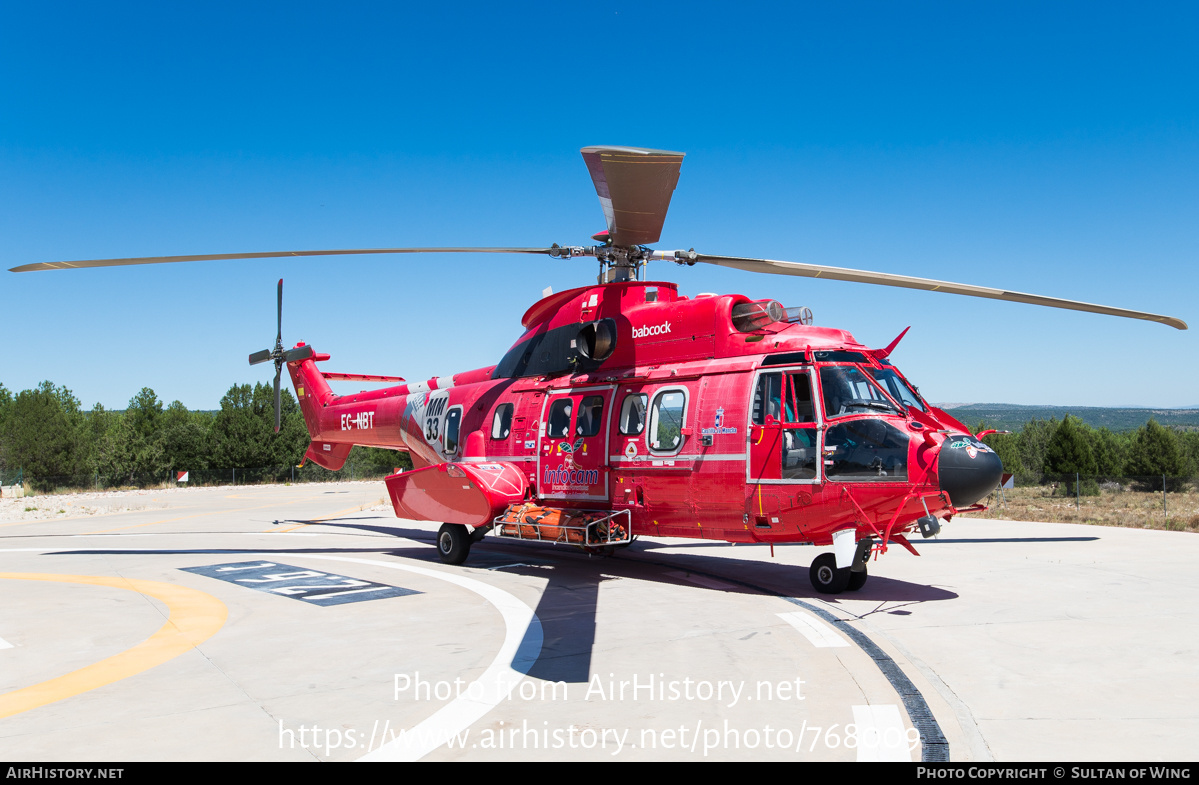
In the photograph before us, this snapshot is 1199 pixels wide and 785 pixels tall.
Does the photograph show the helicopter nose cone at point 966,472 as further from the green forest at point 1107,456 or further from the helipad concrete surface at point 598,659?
the green forest at point 1107,456

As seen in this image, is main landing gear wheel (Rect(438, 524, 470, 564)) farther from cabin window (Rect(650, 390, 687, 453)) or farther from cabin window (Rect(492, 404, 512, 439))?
cabin window (Rect(650, 390, 687, 453))

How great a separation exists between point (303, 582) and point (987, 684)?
9.10 metres

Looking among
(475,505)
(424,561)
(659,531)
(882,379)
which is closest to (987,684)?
(882,379)

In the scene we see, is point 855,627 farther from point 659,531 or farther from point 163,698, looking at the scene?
point 163,698

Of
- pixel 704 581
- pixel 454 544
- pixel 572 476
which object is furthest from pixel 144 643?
pixel 704 581

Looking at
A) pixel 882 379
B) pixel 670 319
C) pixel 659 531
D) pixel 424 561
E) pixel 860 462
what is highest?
pixel 670 319

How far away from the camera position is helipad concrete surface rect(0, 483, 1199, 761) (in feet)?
15.9

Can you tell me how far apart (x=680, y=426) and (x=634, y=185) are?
3.83 metres

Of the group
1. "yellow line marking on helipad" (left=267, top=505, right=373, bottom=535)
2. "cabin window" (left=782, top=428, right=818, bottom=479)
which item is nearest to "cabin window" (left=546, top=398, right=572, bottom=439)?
"cabin window" (left=782, top=428, right=818, bottom=479)

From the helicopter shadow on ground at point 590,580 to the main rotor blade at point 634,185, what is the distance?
16.0ft

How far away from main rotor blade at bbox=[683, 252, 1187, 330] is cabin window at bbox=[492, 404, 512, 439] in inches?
190

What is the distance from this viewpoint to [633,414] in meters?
11.7

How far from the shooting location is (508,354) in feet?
47.9

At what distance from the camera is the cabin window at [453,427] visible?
15031 millimetres
